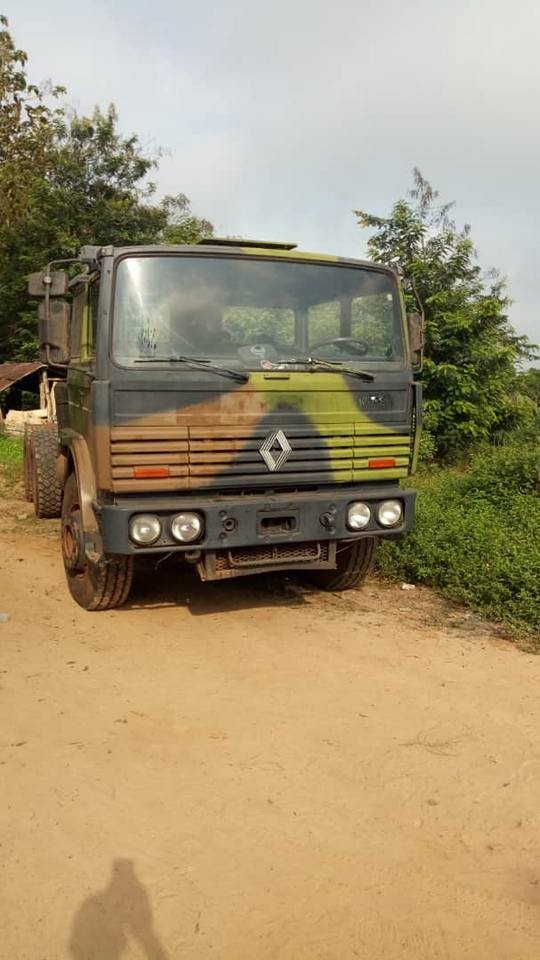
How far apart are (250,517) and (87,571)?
131 cm

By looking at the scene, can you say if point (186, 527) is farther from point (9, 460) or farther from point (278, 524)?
point (9, 460)

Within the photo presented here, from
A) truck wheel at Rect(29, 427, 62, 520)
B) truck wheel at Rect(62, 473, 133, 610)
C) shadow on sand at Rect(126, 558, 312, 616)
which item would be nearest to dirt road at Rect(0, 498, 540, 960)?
truck wheel at Rect(62, 473, 133, 610)

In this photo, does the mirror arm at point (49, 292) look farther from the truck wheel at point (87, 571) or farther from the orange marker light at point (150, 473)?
the orange marker light at point (150, 473)

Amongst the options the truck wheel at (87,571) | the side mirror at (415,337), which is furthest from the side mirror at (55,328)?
the side mirror at (415,337)

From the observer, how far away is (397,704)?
3.62m

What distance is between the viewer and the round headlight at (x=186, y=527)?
4152mm

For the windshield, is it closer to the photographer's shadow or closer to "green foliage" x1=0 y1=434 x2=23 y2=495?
the photographer's shadow

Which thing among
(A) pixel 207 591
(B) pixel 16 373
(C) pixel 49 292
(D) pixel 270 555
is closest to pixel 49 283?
(C) pixel 49 292

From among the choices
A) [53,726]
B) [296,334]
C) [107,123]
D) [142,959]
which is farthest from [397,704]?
[107,123]

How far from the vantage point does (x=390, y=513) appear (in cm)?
468

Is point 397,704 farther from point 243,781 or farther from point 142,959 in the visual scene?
point 142,959

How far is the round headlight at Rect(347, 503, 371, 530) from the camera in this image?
14.9ft

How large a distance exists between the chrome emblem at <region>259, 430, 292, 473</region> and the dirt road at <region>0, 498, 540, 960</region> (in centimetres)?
105

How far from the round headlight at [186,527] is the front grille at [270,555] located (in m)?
0.30
